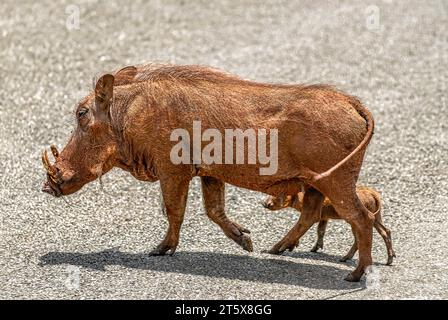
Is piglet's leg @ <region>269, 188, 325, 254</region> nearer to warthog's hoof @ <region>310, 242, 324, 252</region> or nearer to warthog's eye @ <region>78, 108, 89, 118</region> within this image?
warthog's hoof @ <region>310, 242, 324, 252</region>

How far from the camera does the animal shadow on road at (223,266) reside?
909cm

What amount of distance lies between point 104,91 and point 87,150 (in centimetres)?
59

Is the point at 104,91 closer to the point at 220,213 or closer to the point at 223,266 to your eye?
the point at 220,213

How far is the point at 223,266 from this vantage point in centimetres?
945

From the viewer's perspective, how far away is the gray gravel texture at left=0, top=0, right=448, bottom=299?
29.9ft

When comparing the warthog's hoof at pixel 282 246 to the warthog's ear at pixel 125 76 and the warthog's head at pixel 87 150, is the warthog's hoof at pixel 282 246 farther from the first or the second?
the warthog's ear at pixel 125 76

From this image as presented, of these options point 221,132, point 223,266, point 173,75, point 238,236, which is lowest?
Result: point 223,266

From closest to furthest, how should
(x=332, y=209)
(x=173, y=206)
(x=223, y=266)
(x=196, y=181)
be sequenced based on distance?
(x=223, y=266) < (x=173, y=206) < (x=332, y=209) < (x=196, y=181)

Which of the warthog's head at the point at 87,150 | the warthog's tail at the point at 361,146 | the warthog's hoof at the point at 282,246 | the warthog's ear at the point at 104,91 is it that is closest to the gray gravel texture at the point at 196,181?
the warthog's hoof at the point at 282,246

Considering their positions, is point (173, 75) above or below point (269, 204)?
above

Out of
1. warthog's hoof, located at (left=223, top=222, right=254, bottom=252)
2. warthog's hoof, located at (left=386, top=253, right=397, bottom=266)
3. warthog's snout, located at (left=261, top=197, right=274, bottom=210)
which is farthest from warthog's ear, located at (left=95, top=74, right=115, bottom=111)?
warthog's hoof, located at (left=386, top=253, right=397, bottom=266)

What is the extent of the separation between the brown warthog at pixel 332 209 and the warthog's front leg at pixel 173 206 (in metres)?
1.00

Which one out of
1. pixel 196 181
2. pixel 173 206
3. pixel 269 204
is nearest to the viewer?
pixel 173 206

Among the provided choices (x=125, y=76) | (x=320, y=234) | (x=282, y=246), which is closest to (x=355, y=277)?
(x=282, y=246)
